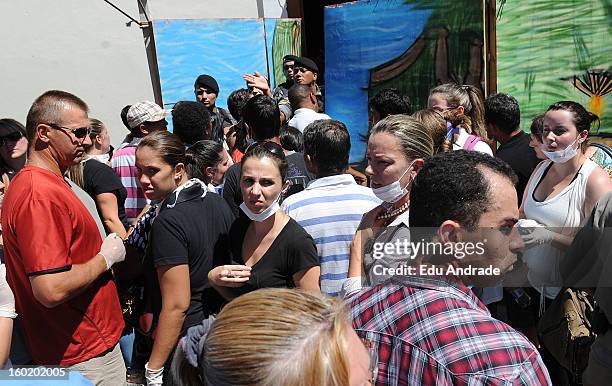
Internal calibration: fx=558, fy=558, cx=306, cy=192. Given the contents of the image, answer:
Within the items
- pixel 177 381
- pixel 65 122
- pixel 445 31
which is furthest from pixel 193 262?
pixel 445 31

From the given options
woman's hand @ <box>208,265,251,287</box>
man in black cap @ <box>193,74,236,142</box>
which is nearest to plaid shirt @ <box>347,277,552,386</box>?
woman's hand @ <box>208,265,251,287</box>

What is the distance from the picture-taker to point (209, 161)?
422cm

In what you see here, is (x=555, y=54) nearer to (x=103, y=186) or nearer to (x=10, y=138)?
(x=103, y=186)

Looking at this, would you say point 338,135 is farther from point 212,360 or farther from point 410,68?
point 410,68

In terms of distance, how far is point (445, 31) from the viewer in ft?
20.9

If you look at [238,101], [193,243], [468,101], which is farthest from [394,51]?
[193,243]

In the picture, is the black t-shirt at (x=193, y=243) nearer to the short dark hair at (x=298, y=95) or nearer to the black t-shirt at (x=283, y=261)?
the black t-shirt at (x=283, y=261)

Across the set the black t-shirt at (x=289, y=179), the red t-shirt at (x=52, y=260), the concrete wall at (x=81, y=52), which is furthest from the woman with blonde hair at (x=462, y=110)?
the concrete wall at (x=81, y=52)

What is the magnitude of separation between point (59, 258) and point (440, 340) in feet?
5.80

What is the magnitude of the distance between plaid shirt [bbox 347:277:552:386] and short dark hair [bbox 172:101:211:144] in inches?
134

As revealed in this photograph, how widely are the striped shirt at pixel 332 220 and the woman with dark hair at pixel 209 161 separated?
1.28 m

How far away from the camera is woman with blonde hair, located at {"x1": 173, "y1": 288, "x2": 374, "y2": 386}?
1.12 meters

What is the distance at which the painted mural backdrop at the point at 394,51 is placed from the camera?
6109 mm

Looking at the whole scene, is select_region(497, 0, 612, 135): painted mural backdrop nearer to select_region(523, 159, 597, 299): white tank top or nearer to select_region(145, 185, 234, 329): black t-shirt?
select_region(523, 159, 597, 299): white tank top
